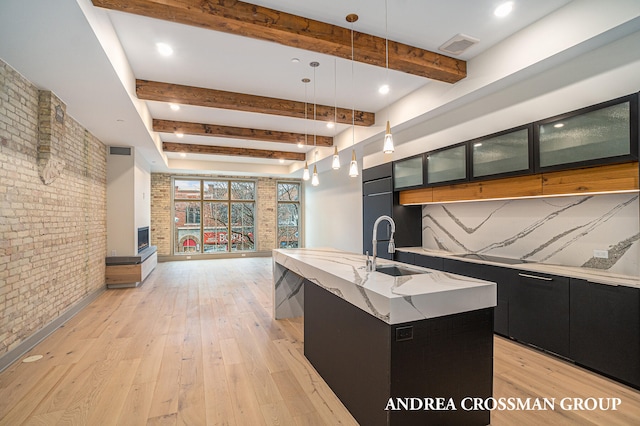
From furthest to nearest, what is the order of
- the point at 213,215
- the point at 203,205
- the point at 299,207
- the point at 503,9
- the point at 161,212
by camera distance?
the point at 299,207 < the point at 213,215 < the point at 203,205 < the point at 161,212 < the point at 503,9

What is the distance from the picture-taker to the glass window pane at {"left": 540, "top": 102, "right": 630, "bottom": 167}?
2.40 meters

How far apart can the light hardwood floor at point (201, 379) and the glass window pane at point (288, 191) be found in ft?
24.6

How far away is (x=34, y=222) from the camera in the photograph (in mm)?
3420

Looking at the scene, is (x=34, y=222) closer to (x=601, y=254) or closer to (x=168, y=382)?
(x=168, y=382)

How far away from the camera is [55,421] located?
2.06m

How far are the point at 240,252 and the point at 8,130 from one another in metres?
8.08

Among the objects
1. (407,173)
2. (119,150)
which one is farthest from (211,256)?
(407,173)

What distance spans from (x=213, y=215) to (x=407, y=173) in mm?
7679

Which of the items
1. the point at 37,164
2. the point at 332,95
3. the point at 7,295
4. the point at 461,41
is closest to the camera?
the point at 7,295

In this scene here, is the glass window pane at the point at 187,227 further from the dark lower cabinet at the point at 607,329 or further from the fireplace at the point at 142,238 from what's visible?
the dark lower cabinet at the point at 607,329

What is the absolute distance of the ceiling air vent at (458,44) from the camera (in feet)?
10.2

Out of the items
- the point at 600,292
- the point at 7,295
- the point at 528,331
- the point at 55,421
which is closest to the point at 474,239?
the point at 528,331

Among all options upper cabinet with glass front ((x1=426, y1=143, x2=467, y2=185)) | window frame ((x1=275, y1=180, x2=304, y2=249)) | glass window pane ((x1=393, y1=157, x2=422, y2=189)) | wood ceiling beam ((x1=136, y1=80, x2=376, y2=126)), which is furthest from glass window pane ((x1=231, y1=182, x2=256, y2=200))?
upper cabinet with glass front ((x1=426, y1=143, x2=467, y2=185))

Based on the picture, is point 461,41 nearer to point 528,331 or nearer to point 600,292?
point 600,292
